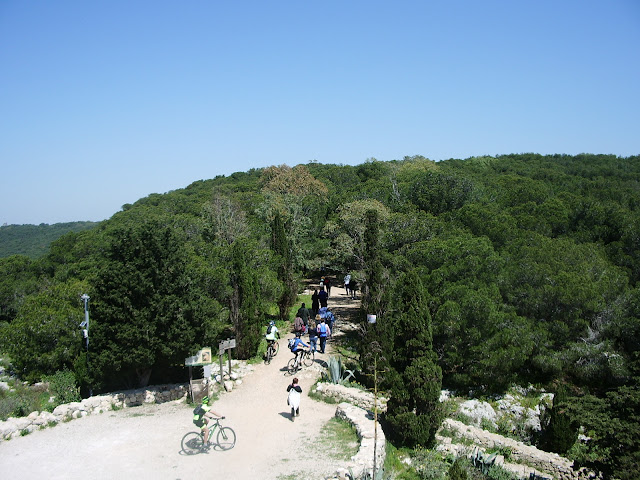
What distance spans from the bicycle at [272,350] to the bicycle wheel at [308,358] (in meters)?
1.24

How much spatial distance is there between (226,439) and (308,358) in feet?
20.2

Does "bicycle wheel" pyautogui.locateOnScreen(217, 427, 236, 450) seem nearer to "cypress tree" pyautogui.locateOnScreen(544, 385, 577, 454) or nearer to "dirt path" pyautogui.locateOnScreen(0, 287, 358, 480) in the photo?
"dirt path" pyautogui.locateOnScreen(0, 287, 358, 480)

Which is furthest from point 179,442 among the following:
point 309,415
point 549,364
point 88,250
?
point 88,250

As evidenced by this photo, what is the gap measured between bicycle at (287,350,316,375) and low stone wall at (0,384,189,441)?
11.6ft

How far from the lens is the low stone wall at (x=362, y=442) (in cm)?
977

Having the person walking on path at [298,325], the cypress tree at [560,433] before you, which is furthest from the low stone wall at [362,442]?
the cypress tree at [560,433]

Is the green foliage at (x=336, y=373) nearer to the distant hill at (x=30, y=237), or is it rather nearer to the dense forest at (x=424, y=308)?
the dense forest at (x=424, y=308)

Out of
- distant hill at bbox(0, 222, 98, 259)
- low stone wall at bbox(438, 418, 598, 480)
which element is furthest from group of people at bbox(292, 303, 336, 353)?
distant hill at bbox(0, 222, 98, 259)

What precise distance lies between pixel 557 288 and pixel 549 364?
10.5 feet

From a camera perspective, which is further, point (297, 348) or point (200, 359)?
point (297, 348)

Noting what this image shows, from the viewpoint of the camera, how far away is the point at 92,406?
43.1 ft

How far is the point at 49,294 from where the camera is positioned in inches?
777

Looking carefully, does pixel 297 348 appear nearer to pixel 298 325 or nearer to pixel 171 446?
pixel 298 325

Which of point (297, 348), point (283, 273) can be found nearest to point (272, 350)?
point (297, 348)
